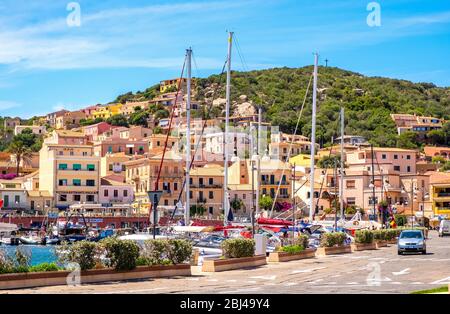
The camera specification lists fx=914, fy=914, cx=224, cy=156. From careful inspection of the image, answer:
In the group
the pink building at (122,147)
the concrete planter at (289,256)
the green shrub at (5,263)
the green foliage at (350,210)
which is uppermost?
the pink building at (122,147)

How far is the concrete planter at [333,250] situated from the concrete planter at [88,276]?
1630cm

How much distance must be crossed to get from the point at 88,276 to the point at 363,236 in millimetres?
31205

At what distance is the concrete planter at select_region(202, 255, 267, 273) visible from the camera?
3241 cm

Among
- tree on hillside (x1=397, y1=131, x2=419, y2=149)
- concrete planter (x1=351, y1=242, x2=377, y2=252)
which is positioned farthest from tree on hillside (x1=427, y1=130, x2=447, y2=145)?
concrete planter (x1=351, y1=242, x2=377, y2=252)

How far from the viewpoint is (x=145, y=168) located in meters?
128

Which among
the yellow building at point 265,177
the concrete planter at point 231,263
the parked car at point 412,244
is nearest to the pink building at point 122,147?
the yellow building at point 265,177

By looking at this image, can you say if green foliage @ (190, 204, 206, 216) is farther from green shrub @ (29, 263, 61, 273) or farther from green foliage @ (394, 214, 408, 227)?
green shrub @ (29, 263, 61, 273)

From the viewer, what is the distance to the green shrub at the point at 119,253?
26.9 m

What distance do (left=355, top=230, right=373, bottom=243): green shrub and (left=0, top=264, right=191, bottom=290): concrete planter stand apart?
25.3 metres

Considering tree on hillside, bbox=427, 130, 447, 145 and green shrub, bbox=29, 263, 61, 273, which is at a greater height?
tree on hillside, bbox=427, 130, 447, 145

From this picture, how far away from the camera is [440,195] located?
127 m

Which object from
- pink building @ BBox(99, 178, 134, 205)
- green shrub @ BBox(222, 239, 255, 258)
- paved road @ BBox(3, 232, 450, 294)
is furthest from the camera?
pink building @ BBox(99, 178, 134, 205)

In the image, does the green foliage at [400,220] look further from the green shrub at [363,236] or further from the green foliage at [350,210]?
the green shrub at [363,236]
